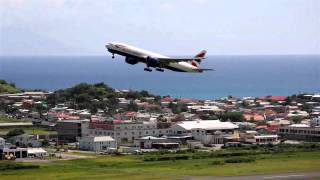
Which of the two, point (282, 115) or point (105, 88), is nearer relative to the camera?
point (282, 115)

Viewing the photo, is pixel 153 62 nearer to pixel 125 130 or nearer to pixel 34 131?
pixel 125 130

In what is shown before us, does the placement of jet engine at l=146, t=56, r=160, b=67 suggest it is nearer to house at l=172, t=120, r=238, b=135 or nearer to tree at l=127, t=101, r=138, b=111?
house at l=172, t=120, r=238, b=135

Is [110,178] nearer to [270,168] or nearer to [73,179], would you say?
[73,179]

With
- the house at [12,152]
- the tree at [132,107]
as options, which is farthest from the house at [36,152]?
the tree at [132,107]

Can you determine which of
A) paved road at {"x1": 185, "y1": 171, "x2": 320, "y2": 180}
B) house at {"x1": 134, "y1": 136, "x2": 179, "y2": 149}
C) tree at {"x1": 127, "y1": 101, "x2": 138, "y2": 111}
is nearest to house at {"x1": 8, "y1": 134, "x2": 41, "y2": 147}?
house at {"x1": 134, "y1": 136, "x2": 179, "y2": 149}

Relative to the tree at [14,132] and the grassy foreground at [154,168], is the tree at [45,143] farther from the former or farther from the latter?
the grassy foreground at [154,168]

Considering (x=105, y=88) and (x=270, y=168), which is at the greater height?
(x=105, y=88)

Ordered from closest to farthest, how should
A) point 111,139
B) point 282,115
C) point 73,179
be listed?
point 73,179 → point 111,139 → point 282,115

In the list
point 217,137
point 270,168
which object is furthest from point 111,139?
point 270,168
